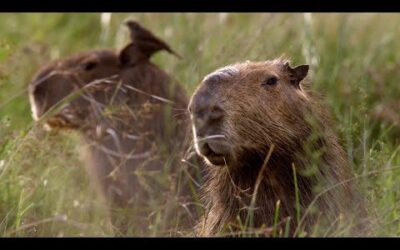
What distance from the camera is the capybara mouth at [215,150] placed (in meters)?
4.79

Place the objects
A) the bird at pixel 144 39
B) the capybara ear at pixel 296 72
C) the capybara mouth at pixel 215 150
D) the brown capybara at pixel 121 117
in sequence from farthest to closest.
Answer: the bird at pixel 144 39, the brown capybara at pixel 121 117, the capybara ear at pixel 296 72, the capybara mouth at pixel 215 150

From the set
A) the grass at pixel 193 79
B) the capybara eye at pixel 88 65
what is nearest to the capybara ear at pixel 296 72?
the grass at pixel 193 79

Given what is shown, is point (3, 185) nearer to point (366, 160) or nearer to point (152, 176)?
point (152, 176)

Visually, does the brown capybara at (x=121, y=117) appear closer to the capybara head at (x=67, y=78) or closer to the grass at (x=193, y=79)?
the capybara head at (x=67, y=78)

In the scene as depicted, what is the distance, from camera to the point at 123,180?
275 inches

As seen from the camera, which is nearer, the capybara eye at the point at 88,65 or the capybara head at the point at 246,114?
the capybara head at the point at 246,114

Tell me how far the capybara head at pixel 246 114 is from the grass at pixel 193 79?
1.28 feet

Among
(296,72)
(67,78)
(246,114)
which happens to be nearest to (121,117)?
(67,78)

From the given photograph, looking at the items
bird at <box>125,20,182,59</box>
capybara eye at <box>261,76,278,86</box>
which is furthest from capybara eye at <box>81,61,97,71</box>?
capybara eye at <box>261,76,278,86</box>

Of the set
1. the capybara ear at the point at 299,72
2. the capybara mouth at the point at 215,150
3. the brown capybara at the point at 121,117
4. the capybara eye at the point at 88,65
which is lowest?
the brown capybara at the point at 121,117

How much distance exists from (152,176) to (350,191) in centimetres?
183

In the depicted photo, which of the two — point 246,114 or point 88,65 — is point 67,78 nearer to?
point 88,65

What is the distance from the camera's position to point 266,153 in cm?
503
